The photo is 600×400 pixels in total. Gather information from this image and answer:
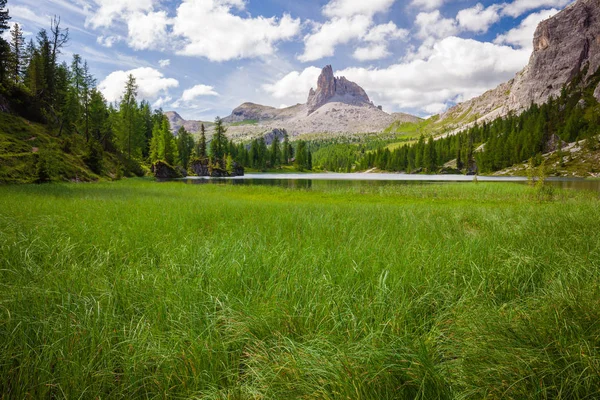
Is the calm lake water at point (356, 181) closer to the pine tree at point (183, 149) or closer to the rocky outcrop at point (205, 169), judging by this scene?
the rocky outcrop at point (205, 169)

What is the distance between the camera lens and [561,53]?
168375 millimetres

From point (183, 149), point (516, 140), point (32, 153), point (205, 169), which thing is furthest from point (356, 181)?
point (516, 140)

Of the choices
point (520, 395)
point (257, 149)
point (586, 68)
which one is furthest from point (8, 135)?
point (586, 68)

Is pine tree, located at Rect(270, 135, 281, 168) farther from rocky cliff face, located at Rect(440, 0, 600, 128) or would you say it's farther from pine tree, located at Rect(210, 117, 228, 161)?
rocky cliff face, located at Rect(440, 0, 600, 128)

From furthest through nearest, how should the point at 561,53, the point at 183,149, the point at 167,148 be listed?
the point at 561,53, the point at 183,149, the point at 167,148

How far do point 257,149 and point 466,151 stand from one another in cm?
8367

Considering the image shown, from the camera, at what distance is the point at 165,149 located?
2559 inches

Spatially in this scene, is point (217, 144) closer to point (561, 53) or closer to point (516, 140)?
point (516, 140)

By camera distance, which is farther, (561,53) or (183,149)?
(561,53)

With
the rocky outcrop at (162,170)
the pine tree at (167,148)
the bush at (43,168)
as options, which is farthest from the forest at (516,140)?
the bush at (43,168)

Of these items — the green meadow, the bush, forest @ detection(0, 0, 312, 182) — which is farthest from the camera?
forest @ detection(0, 0, 312, 182)

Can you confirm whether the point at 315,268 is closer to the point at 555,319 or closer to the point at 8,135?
the point at 555,319

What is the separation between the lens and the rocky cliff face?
157125 mm

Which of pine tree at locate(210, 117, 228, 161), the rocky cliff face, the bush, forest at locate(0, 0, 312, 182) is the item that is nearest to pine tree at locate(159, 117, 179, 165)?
forest at locate(0, 0, 312, 182)
